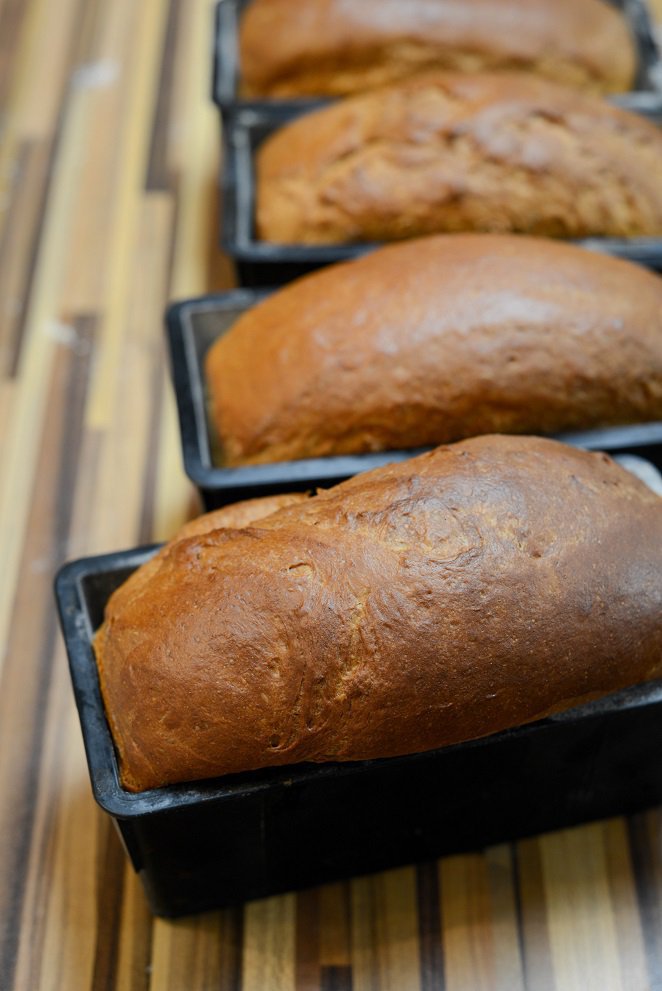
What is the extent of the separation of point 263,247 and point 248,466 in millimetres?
473

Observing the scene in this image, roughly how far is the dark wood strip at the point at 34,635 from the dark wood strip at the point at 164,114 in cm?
42

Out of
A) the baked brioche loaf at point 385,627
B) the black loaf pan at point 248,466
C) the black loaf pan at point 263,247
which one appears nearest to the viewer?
the baked brioche loaf at point 385,627

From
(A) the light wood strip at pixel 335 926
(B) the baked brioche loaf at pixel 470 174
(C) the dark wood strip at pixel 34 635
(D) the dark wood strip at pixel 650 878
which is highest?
(B) the baked brioche loaf at pixel 470 174

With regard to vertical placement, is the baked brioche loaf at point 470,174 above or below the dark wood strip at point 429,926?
above

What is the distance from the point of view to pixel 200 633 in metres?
1.14

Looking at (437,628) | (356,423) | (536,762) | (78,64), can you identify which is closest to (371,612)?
(437,628)

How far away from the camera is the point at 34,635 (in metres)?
1.68

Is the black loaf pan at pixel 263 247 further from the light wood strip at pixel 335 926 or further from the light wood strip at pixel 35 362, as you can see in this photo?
the light wood strip at pixel 335 926

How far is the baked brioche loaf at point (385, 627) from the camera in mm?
1127

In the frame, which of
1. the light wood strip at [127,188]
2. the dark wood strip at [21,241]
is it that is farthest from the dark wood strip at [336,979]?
the dark wood strip at [21,241]

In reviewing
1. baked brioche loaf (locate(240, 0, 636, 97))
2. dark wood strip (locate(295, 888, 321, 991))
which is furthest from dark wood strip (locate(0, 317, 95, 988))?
baked brioche loaf (locate(240, 0, 636, 97))

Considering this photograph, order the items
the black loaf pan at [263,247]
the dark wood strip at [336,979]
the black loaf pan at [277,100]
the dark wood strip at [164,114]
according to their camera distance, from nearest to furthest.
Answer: the dark wood strip at [336,979], the black loaf pan at [263,247], the black loaf pan at [277,100], the dark wood strip at [164,114]

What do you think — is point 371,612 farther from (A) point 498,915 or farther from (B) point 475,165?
(B) point 475,165

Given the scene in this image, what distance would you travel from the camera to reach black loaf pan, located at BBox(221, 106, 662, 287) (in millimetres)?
1773
